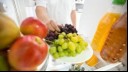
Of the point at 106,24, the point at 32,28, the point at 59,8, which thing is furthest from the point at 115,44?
the point at 59,8

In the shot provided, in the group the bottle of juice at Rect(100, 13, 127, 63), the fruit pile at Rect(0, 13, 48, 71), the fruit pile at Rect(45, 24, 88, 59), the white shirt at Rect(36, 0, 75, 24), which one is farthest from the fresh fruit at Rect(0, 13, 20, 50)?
the white shirt at Rect(36, 0, 75, 24)

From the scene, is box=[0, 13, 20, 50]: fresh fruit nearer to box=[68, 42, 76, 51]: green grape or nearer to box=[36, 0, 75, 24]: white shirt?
box=[68, 42, 76, 51]: green grape

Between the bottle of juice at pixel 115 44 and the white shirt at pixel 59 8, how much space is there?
36cm

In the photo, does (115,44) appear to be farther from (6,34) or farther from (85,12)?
(6,34)

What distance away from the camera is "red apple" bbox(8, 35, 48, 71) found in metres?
0.39

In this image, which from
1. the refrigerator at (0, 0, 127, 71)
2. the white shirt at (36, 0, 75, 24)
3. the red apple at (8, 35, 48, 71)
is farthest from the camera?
the white shirt at (36, 0, 75, 24)

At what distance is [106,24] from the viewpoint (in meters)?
0.71

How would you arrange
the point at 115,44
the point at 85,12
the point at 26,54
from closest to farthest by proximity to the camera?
the point at 26,54
the point at 115,44
the point at 85,12

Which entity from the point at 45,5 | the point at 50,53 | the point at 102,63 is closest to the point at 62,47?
the point at 50,53

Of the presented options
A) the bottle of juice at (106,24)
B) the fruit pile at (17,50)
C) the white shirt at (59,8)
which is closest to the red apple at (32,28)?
the fruit pile at (17,50)

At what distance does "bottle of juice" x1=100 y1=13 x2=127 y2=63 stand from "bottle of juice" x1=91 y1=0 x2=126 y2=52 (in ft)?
0.08

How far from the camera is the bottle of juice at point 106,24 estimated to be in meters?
0.66

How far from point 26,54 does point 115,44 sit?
39cm

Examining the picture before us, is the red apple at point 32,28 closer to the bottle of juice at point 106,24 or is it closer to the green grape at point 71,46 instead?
the green grape at point 71,46
